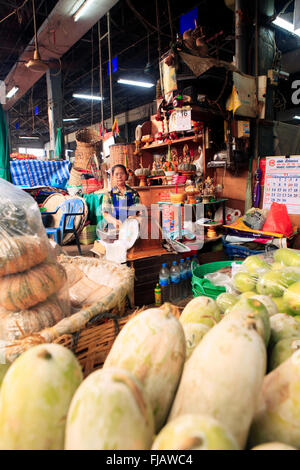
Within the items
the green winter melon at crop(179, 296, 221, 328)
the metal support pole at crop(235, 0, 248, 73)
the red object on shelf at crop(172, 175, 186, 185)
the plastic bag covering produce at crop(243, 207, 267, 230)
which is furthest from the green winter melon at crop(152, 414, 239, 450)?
the metal support pole at crop(235, 0, 248, 73)

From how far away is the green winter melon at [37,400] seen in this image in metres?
0.41

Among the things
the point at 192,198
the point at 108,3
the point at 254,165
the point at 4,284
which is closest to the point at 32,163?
the point at 108,3

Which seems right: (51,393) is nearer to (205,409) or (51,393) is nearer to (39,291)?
(205,409)

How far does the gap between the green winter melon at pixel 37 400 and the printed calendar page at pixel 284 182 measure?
3.84 meters

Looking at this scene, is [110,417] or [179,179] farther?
[179,179]

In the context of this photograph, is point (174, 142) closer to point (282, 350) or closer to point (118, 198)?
point (118, 198)

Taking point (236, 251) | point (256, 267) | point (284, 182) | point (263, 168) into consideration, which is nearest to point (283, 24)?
point (263, 168)

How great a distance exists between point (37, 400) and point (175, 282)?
→ 280cm

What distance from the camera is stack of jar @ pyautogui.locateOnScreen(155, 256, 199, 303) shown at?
10.2 ft

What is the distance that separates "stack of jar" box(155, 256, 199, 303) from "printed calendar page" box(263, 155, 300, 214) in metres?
1.47

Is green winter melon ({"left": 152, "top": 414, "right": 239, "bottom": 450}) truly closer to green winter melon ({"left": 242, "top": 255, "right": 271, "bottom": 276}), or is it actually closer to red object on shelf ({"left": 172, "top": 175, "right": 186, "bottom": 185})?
green winter melon ({"left": 242, "top": 255, "right": 271, "bottom": 276})

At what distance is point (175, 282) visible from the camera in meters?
3.18

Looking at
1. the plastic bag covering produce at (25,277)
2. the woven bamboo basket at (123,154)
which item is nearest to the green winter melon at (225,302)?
the plastic bag covering produce at (25,277)

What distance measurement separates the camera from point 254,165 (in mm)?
4031
